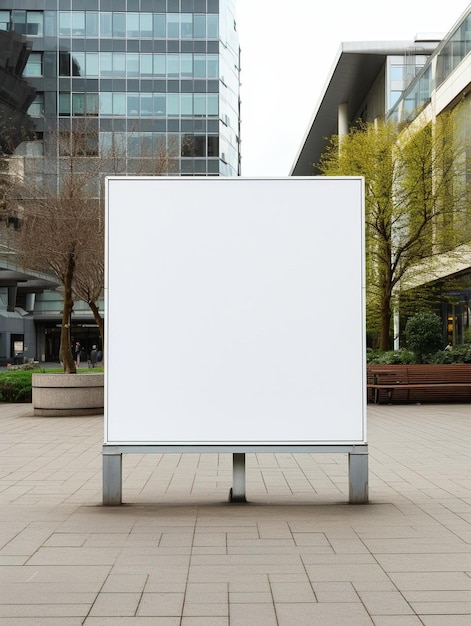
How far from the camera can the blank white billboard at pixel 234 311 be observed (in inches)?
292

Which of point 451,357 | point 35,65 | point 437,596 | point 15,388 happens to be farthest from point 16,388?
point 35,65

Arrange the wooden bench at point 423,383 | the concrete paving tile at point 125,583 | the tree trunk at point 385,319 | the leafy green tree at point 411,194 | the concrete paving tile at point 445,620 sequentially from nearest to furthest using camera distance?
the concrete paving tile at point 445,620 < the concrete paving tile at point 125,583 < the wooden bench at point 423,383 < the leafy green tree at point 411,194 < the tree trunk at point 385,319

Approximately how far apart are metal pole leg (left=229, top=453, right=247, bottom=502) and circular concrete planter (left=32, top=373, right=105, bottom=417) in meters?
10.6

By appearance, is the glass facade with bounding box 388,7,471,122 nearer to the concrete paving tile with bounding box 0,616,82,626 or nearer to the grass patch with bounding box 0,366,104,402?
the grass patch with bounding box 0,366,104,402

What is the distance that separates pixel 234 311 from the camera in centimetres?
754

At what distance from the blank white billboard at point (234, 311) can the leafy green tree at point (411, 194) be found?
21.9 m

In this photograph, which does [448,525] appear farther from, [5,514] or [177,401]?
[5,514]

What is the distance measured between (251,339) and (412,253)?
2314 centimetres

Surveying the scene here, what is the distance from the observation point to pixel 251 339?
296 inches

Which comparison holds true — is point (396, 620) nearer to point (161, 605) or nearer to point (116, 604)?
point (161, 605)

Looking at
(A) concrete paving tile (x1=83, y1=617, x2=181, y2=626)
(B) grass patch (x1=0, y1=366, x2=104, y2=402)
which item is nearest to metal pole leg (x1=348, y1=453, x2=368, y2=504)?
(A) concrete paving tile (x1=83, y1=617, x2=181, y2=626)

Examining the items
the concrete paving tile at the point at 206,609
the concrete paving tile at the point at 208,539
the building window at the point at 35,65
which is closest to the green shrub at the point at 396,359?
the concrete paving tile at the point at 208,539

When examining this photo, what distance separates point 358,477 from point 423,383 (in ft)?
49.4

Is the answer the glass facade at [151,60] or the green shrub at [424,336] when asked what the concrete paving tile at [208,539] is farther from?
the glass facade at [151,60]
